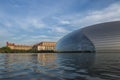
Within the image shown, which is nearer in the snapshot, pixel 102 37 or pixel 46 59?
pixel 46 59

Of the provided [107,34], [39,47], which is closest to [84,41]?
[107,34]

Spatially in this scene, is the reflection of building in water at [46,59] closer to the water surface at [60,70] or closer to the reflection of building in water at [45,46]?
the water surface at [60,70]

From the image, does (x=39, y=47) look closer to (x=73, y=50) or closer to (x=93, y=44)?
(x=73, y=50)

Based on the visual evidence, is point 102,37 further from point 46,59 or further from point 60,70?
point 60,70

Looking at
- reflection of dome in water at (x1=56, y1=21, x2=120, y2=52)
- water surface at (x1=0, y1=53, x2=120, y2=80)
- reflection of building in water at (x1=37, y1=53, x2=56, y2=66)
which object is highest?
reflection of dome in water at (x1=56, y1=21, x2=120, y2=52)

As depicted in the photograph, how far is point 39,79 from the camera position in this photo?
25.7 ft

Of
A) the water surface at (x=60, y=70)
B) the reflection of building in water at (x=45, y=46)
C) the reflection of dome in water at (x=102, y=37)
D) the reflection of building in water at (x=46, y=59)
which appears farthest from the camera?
the reflection of building in water at (x=45, y=46)

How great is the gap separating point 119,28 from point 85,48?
53.1ft

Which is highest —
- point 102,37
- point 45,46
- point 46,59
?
point 45,46

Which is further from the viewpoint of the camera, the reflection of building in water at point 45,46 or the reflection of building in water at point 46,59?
the reflection of building in water at point 45,46

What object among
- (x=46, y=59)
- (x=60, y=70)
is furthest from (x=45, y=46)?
(x=60, y=70)

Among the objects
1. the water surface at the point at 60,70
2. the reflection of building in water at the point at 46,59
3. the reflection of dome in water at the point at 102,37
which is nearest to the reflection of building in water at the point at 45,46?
the reflection of dome in water at the point at 102,37

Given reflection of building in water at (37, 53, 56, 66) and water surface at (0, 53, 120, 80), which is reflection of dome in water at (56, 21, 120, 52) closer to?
reflection of building in water at (37, 53, 56, 66)

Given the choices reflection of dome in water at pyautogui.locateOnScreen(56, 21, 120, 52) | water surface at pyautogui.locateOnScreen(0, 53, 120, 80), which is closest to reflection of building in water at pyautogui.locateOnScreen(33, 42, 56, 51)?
reflection of dome in water at pyautogui.locateOnScreen(56, 21, 120, 52)
